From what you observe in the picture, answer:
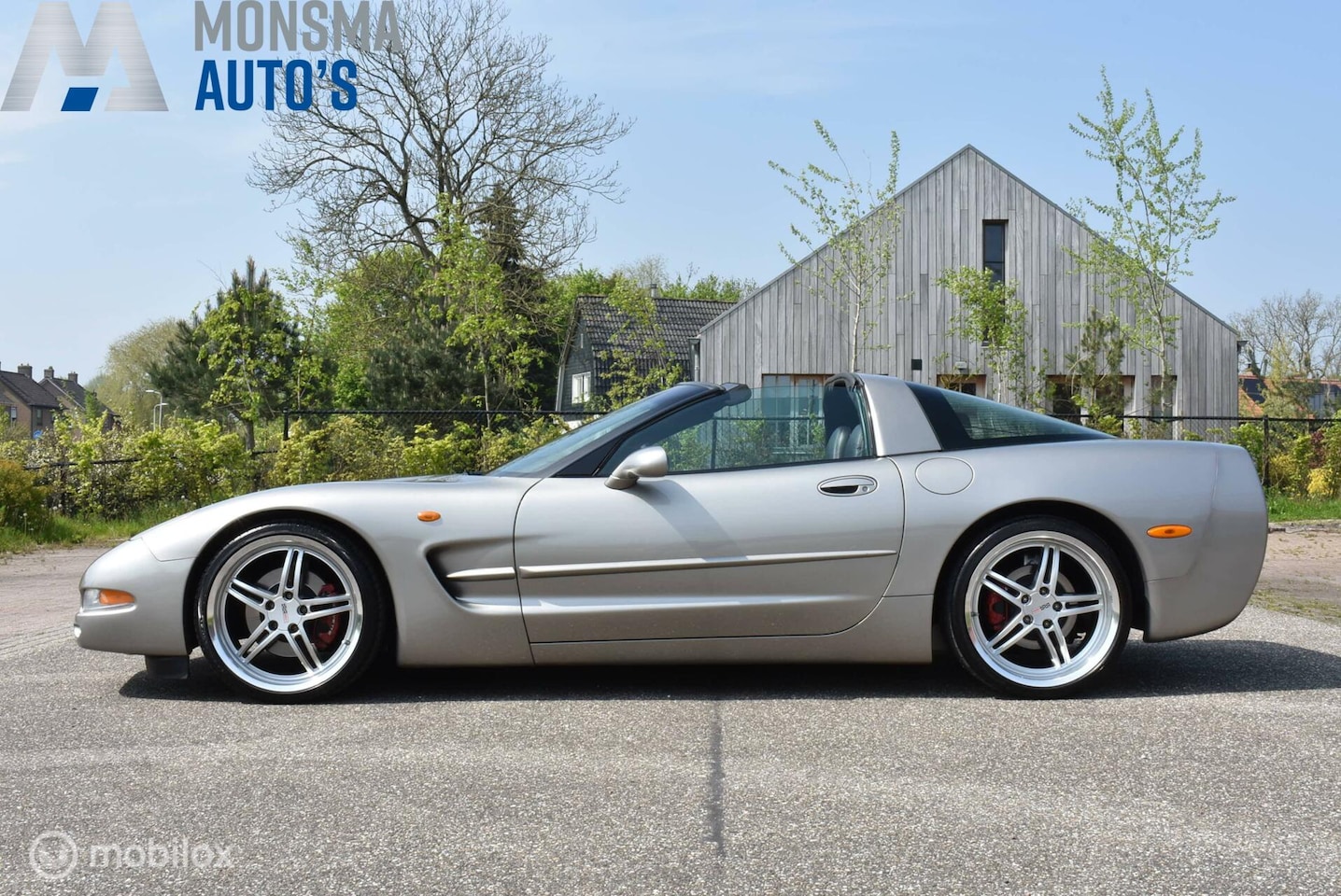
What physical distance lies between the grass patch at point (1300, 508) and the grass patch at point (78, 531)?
1339 cm

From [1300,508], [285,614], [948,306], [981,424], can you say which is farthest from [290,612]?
[948,306]

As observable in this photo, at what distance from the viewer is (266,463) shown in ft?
45.6

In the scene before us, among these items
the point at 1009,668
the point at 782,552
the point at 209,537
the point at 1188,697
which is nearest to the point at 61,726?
the point at 209,537

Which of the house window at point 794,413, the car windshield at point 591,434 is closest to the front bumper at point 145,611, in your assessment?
the car windshield at point 591,434

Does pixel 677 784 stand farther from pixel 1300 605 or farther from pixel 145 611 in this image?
pixel 1300 605

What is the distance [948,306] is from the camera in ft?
93.2

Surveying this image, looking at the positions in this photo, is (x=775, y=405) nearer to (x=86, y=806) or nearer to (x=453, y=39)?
(x=86, y=806)

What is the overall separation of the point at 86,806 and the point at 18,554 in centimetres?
981

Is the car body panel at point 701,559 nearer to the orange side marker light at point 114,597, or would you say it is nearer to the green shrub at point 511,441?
the orange side marker light at point 114,597

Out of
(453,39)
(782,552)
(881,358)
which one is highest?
(453,39)

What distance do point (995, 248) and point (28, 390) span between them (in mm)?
97880

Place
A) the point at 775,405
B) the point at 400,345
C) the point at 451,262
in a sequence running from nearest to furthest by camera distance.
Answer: the point at 775,405, the point at 451,262, the point at 400,345

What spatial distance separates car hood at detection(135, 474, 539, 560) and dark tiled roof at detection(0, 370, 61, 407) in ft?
354

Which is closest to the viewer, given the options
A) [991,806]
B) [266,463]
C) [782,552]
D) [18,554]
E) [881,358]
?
[991,806]
